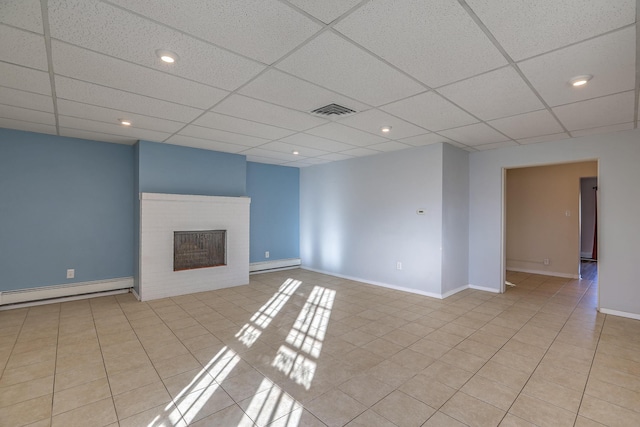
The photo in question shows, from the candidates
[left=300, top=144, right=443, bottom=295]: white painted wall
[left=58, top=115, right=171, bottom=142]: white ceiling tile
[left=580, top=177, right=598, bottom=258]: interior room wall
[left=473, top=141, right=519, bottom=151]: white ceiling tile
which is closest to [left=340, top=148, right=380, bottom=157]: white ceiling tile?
[left=300, top=144, right=443, bottom=295]: white painted wall

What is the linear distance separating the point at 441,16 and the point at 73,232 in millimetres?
5551

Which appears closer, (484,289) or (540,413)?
(540,413)

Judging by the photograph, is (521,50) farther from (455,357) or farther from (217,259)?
(217,259)

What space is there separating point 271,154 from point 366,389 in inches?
173

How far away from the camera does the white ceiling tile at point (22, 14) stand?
64.0 inches

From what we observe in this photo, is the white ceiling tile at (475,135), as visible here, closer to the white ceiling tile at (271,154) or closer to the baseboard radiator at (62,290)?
the white ceiling tile at (271,154)

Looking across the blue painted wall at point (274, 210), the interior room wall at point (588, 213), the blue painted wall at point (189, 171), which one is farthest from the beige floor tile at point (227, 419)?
the interior room wall at point (588, 213)

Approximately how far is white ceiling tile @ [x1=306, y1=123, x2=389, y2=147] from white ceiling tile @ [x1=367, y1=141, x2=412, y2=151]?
0.63 ft

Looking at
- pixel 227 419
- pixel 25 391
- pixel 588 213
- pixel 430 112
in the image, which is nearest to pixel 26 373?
pixel 25 391

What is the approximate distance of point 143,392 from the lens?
2254mm

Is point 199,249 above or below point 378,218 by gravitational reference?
below

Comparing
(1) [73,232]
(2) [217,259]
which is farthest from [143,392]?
(1) [73,232]

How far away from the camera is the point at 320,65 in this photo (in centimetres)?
227

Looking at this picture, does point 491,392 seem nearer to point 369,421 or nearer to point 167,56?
point 369,421
